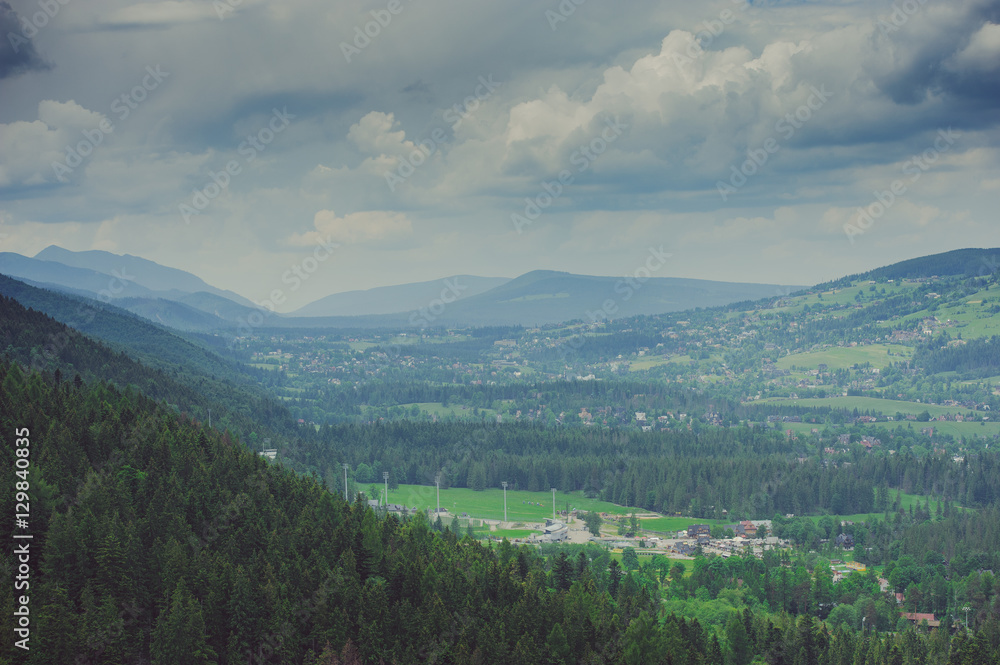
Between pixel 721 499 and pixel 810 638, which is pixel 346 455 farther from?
pixel 810 638

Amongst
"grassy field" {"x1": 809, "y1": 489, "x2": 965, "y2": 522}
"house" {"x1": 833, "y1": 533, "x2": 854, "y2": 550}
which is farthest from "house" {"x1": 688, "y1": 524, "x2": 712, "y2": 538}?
"grassy field" {"x1": 809, "y1": 489, "x2": 965, "y2": 522}

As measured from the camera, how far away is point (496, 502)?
13038cm

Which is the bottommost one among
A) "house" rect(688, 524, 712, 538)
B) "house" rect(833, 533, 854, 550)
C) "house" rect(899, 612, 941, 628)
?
"house" rect(899, 612, 941, 628)

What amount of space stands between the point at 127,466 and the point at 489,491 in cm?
8322

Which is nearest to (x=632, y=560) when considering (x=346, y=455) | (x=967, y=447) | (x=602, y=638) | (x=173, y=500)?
(x=602, y=638)

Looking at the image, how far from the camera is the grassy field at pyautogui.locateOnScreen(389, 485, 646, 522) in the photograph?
121m

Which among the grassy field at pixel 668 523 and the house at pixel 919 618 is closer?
the house at pixel 919 618

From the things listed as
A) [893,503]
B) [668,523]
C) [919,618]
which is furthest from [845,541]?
[919,618]

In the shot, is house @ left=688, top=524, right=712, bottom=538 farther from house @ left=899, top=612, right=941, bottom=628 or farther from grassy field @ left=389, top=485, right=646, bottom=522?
house @ left=899, top=612, right=941, bottom=628

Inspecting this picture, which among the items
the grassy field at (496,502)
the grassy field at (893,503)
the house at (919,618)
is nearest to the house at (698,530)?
the grassy field at (496,502)

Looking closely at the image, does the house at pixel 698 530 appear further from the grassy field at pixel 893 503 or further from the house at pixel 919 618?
the house at pixel 919 618

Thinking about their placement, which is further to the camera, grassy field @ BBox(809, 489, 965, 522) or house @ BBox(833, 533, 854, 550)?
grassy field @ BBox(809, 489, 965, 522)

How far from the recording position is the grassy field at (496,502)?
121 metres

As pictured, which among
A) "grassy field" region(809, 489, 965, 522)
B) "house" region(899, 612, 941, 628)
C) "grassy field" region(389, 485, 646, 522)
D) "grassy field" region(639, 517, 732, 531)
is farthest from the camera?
"grassy field" region(809, 489, 965, 522)
